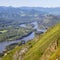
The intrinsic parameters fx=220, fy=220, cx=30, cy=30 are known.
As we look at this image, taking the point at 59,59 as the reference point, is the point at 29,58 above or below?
below

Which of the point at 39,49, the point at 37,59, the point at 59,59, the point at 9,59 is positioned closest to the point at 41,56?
the point at 37,59

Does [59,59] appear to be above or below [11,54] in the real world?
above

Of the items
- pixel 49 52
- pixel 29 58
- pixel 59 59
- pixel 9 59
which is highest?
pixel 59 59

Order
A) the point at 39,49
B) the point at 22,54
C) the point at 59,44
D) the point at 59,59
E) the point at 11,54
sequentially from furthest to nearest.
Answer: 1. the point at 11,54
2. the point at 22,54
3. the point at 39,49
4. the point at 59,44
5. the point at 59,59

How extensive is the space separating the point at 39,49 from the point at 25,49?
16.6 meters

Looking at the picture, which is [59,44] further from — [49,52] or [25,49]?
[25,49]

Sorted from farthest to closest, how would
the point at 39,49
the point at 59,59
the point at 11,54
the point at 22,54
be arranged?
the point at 11,54 → the point at 22,54 → the point at 39,49 → the point at 59,59

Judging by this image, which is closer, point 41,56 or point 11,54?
point 41,56

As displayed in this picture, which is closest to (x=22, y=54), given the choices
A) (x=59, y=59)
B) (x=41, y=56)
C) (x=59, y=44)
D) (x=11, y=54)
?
(x=11, y=54)

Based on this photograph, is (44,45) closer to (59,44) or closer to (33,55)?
(33,55)

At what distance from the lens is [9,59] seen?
101 m

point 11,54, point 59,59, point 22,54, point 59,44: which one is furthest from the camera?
point 11,54

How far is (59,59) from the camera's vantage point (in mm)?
49125

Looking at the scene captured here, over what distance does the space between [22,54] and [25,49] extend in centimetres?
646
